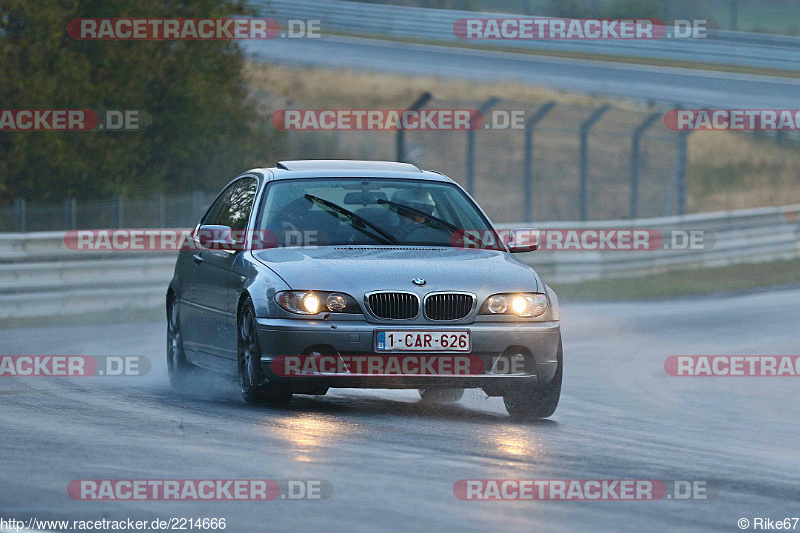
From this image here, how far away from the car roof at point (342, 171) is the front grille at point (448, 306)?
5.42 ft

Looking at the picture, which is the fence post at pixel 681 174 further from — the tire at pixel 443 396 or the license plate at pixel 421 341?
the license plate at pixel 421 341

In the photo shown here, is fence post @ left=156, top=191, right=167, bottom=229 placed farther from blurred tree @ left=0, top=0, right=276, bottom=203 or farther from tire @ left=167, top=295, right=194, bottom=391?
tire @ left=167, top=295, right=194, bottom=391

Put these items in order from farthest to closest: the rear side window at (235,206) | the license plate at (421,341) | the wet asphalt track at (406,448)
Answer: the rear side window at (235,206) → the license plate at (421,341) → the wet asphalt track at (406,448)

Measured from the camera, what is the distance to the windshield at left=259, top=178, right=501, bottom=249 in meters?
10.2

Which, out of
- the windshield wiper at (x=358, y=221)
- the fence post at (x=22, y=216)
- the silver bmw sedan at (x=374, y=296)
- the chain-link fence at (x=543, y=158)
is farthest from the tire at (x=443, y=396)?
the chain-link fence at (x=543, y=158)

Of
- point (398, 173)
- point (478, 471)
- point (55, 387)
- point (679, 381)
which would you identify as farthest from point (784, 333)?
point (478, 471)

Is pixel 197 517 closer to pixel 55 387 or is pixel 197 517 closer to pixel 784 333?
pixel 55 387

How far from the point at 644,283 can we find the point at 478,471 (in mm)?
18522

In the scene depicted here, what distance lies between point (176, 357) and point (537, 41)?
121 ft

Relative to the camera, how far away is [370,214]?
34.1 ft

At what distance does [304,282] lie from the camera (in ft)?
30.8

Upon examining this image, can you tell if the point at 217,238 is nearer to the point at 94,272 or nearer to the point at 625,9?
the point at 94,272

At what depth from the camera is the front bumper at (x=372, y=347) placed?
9.23m

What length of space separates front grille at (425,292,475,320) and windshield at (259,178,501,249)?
883mm
